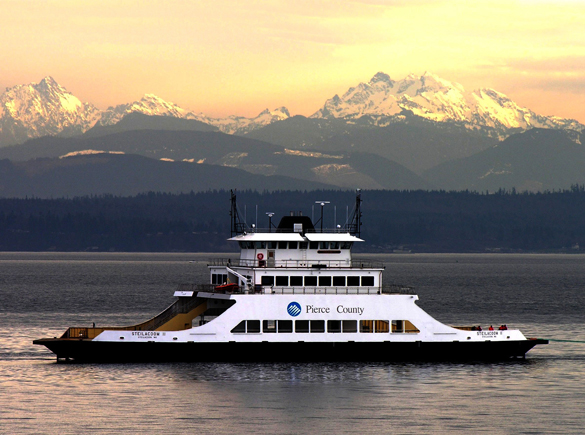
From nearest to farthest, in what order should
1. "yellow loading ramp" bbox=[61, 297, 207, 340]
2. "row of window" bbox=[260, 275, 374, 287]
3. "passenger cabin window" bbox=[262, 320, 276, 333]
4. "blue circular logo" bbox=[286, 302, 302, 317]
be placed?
"blue circular logo" bbox=[286, 302, 302, 317] → "passenger cabin window" bbox=[262, 320, 276, 333] → "row of window" bbox=[260, 275, 374, 287] → "yellow loading ramp" bbox=[61, 297, 207, 340]

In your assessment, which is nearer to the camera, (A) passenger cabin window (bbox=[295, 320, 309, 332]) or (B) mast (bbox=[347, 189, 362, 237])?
(A) passenger cabin window (bbox=[295, 320, 309, 332])

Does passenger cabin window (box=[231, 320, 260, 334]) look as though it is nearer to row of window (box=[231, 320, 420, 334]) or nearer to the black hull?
row of window (box=[231, 320, 420, 334])

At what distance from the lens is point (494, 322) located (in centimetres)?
8988

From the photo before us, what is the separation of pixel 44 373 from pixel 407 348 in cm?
2043

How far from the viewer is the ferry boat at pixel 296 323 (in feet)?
179

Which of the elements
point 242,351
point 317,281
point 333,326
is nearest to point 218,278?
point 317,281

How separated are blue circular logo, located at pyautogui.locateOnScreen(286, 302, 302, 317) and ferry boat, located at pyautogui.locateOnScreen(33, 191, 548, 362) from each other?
57mm

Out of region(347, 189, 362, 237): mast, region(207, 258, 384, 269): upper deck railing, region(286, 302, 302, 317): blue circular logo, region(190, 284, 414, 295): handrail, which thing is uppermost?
region(347, 189, 362, 237): mast

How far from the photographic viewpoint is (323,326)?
181 feet

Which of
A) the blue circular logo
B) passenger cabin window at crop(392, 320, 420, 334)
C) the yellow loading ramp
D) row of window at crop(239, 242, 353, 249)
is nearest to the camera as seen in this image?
the blue circular logo

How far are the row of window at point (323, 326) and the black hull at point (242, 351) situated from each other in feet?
2.80

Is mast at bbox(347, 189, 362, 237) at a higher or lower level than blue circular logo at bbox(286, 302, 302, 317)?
higher

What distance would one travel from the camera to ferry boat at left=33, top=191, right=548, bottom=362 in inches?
2147

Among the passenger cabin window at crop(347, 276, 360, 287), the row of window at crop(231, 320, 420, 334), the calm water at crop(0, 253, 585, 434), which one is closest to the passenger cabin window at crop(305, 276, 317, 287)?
the passenger cabin window at crop(347, 276, 360, 287)
